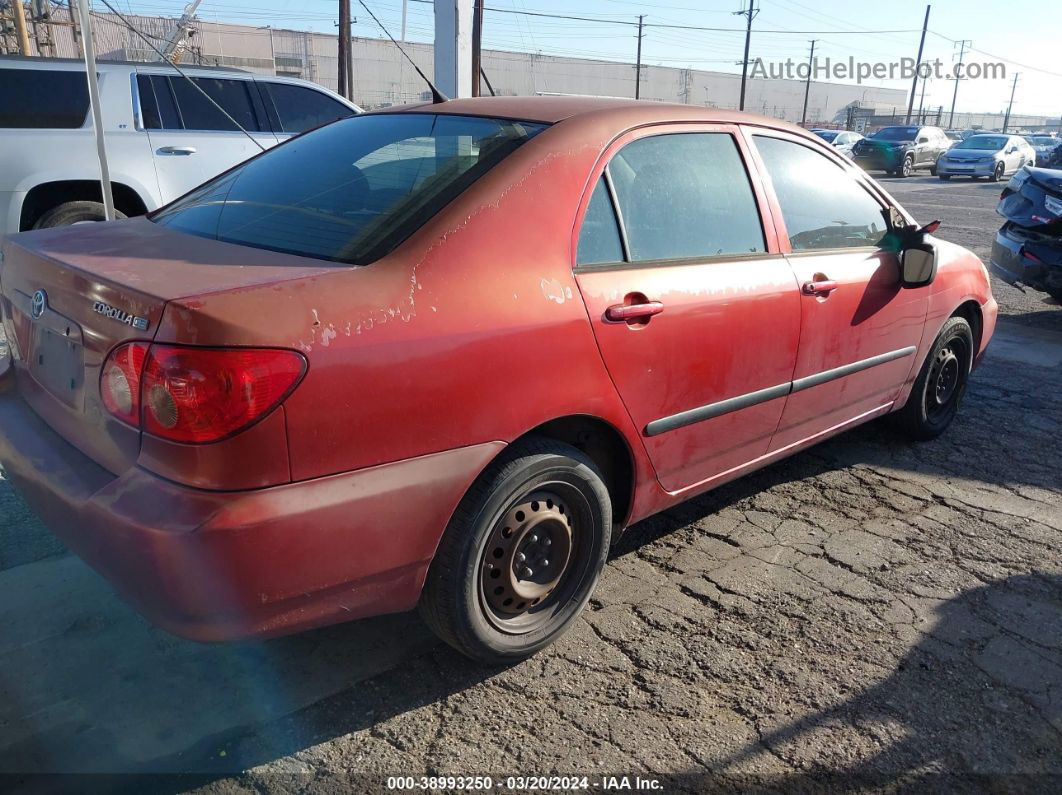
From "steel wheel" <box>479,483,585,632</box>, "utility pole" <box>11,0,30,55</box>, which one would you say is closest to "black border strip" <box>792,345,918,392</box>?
"steel wheel" <box>479,483,585,632</box>

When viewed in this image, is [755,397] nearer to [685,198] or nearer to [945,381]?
[685,198]

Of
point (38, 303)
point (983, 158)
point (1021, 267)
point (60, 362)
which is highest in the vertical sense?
point (38, 303)

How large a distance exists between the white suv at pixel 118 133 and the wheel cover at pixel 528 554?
16.5 ft

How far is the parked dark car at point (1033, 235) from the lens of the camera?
657 cm

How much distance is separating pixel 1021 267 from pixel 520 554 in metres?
6.05

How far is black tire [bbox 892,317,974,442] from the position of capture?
165 inches

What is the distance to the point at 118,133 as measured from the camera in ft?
20.5

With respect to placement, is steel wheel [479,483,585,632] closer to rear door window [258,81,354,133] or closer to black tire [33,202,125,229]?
black tire [33,202,125,229]

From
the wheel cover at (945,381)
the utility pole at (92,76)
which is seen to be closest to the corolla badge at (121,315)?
the utility pole at (92,76)

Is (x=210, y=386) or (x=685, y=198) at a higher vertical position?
(x=685, y=198)

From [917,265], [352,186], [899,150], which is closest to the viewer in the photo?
[352,186]

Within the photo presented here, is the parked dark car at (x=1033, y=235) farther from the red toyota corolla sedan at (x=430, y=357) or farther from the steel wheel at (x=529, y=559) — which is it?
the steel wheel at (x=529, y=559)

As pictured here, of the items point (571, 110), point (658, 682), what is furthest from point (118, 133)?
point (658, 682)

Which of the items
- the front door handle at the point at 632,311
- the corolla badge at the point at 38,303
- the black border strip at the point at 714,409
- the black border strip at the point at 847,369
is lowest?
the black border strip at the point at 847,369
